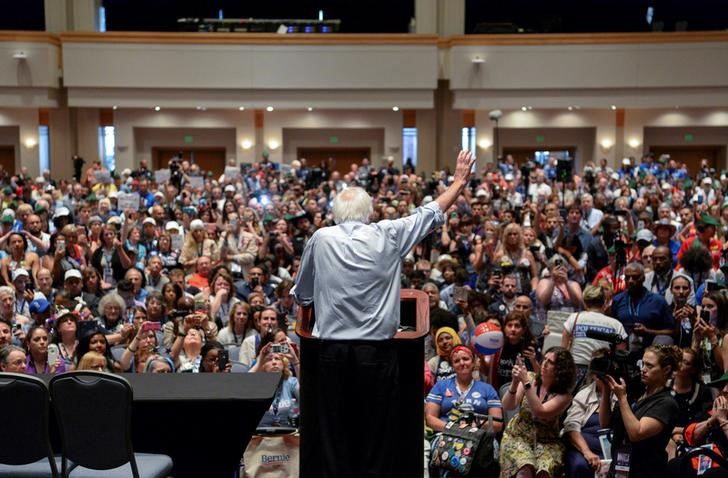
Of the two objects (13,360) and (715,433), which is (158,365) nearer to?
(13,360)

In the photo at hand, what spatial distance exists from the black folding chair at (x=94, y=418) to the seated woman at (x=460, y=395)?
8.45ft

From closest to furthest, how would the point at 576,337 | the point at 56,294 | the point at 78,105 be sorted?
the point at 576,337, the point at 56,294, the point at 78,105

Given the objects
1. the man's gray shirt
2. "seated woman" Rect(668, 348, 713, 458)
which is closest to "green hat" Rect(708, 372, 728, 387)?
"seated woman" Rect(668, 348, 713, 458)

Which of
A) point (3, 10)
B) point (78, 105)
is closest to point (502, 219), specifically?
point (78, 105)

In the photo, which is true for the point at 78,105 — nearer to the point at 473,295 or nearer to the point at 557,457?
the point at 473,295

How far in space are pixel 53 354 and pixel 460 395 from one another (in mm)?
A: 3198

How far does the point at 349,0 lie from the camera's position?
27953 millimetres

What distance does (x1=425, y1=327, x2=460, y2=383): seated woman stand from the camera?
693cm

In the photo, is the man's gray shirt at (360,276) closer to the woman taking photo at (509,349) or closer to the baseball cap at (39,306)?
the woman taking photo at (509,349)

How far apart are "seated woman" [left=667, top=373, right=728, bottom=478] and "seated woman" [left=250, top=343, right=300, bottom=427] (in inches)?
101

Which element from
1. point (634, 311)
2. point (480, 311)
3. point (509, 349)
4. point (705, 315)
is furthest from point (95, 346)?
point (705, 315)

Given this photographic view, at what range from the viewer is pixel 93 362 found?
6.61 m

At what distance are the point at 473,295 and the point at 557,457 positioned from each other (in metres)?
2.60

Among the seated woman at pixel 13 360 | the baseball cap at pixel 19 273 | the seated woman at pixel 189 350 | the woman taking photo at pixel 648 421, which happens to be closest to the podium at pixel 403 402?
the woman taking photo at pixel 648 421
